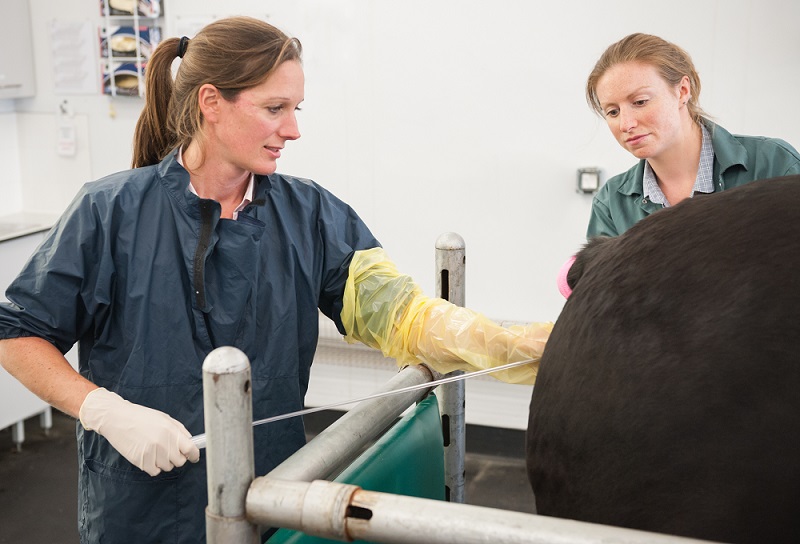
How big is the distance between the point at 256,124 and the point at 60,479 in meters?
2.30

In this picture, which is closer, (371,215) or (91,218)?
(91,218)

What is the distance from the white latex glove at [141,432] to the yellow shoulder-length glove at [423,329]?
0.44 m

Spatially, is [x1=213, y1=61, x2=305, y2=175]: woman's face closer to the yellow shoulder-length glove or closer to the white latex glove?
the yellow shoulder-length glove

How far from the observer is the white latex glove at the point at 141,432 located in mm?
1115

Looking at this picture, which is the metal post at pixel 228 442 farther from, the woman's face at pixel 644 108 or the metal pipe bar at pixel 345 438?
the woman's face at pixel 644 108

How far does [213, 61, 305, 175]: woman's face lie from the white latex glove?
1.51 ft

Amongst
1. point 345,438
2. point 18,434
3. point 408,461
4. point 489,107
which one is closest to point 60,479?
point 18,434

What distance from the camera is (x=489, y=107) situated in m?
3.06

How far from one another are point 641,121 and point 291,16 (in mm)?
2094

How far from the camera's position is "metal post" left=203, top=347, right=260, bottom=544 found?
71cm

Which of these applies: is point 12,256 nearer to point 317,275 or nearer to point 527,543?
point 317,275

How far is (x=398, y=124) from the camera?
10.5 ft

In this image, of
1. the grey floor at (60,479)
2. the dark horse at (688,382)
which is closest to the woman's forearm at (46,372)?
the dark horse at (688,382)

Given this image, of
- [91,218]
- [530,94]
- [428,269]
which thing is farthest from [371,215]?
[91,218]
